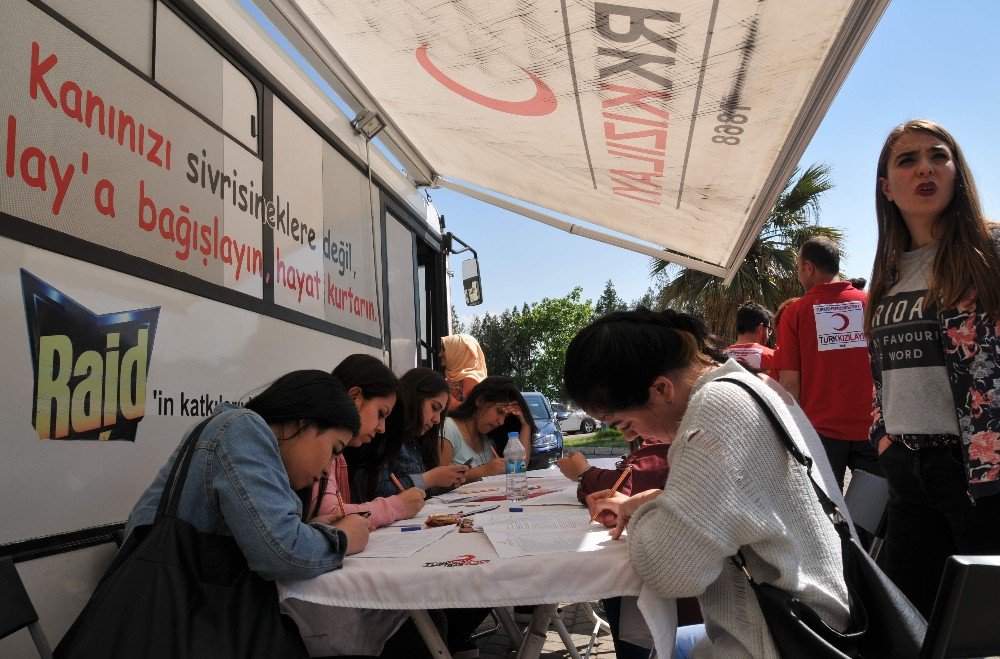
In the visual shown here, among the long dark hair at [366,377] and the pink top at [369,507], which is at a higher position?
the long dark hair at [366,377]

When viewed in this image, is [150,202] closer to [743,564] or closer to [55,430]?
[55,430]

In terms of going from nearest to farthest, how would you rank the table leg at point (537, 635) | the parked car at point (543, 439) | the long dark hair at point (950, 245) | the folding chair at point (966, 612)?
the folding chair at point (966, 612) → the long dark hair at point (950, 245) → the table leg at point (537, 635) → the parked car at point (543, 439)

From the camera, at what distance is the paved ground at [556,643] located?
11.5 feet

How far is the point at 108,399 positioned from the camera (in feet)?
6.23

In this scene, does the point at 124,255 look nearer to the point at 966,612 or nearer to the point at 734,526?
the point at 734,526

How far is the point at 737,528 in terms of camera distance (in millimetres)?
1251

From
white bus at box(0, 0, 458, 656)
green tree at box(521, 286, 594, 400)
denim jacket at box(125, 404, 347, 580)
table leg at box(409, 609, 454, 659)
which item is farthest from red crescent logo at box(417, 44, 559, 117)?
green tree at box(521, 286, 594, 400)

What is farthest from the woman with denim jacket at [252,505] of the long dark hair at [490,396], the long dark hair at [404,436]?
the long dark hair at [490,396]

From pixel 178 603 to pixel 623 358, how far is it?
102 cm

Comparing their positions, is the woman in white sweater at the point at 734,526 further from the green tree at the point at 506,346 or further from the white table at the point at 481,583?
the green tree at the point at 506,346

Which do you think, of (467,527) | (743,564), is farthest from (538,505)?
(743,564)

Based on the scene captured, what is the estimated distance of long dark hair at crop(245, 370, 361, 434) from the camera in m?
1.88

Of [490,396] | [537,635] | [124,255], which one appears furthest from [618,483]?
[490,396]

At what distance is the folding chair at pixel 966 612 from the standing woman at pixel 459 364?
14.8 feet
